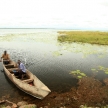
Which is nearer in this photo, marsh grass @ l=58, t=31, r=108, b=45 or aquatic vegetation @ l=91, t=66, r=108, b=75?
aquatic vegetation @ l=91, t=66, r=108, b=75

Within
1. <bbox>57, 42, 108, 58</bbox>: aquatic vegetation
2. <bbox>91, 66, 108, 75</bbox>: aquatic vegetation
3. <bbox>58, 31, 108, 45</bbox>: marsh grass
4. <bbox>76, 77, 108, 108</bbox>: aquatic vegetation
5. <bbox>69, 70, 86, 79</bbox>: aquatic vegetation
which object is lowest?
<bbox>76, 77, 108, 108</bbox>: aquatic vegetation

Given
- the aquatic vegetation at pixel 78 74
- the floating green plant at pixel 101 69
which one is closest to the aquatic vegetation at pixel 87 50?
the floating green plant at pixel 101 69

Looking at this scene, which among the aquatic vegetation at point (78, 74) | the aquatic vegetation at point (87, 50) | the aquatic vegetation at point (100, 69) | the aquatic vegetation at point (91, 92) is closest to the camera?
the aquatic vegetation at point (91, 92)

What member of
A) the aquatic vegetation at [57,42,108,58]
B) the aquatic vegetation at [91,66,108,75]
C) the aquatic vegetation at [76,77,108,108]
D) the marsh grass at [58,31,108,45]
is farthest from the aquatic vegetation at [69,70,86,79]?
the marsh grass at [58,31,108,45]

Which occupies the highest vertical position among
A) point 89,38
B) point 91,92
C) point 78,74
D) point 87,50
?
point 89,38

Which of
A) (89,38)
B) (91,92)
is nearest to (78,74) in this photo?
(91,92)

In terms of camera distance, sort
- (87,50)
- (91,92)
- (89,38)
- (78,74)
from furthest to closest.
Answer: (89,38), (87,50), (78,74), (91,92)

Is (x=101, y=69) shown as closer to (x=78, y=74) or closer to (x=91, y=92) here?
(x=78, y=74)

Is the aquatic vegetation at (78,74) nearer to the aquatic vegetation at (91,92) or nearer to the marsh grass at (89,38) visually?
the aquatic vegetation at (91,92)

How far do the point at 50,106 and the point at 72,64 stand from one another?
12.4 meters

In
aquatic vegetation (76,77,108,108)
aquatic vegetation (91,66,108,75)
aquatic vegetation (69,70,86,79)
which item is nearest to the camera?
aquatic vegetation (76,77,108,108)

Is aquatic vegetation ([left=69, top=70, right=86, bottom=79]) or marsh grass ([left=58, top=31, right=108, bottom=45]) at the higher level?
marsh grass ([left=58, top=31, right=108, bottom=45])

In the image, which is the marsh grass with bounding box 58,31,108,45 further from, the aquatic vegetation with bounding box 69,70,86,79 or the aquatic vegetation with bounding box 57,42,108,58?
the aquatic vegetation with bounding box 69,70,86,79

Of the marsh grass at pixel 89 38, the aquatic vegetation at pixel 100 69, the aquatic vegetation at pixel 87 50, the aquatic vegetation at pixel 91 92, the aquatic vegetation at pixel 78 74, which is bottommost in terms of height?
the aquatic vegetation at pixel 91 92
